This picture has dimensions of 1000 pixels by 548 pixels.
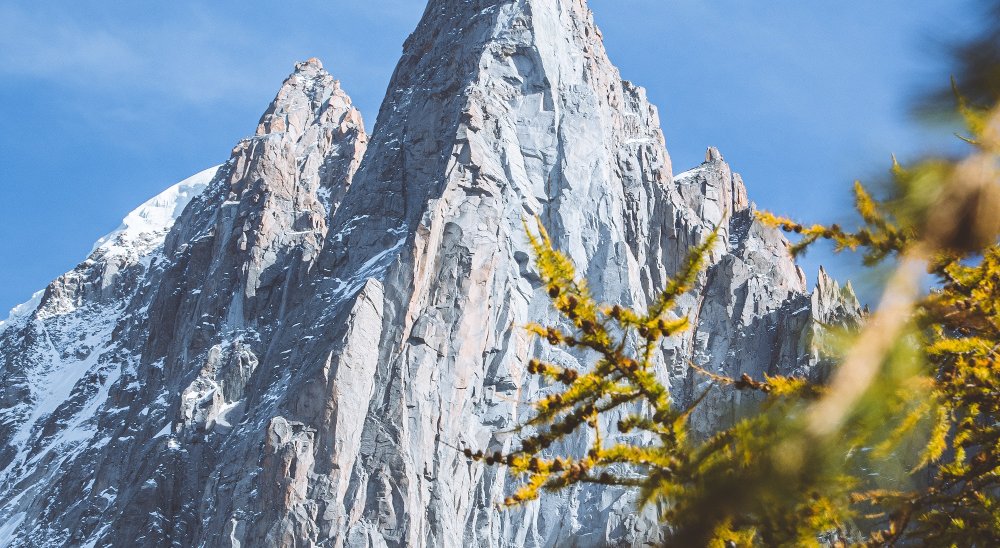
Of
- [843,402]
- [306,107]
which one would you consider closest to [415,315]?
[843,402]

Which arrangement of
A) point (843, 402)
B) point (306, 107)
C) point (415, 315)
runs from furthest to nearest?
1. point (306, 107)
2. point (415, 315)
3. point (843, 402)

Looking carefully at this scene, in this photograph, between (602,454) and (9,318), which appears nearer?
(602,454)

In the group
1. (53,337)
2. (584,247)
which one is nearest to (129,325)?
(53,337)

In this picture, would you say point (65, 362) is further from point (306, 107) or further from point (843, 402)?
point (843, 402)

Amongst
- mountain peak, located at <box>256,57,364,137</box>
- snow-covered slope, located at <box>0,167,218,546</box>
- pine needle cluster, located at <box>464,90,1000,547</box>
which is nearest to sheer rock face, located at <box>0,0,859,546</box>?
snow-covered slope, located at <box>0,167,218,546</box>

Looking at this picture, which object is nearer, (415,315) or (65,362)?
(415,315)

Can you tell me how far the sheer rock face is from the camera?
5859cm

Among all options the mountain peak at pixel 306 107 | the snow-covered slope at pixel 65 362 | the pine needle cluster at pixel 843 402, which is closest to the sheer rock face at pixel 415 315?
the snow-covered slope at pixel 65 362

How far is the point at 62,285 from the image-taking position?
14212 cm

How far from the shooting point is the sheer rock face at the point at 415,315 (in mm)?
58594

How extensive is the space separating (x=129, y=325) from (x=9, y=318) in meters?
59.2

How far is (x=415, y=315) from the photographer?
2505 inches

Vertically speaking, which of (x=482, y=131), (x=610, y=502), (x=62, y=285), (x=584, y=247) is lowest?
(x=610, y=502)

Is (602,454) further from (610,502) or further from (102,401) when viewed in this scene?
(102,401)
